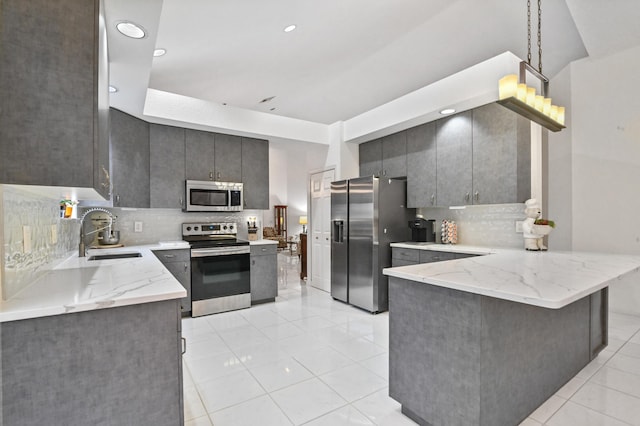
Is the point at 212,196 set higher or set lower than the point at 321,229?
higher

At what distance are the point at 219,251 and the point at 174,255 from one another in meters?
0.52

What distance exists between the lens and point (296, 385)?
225 centimetres

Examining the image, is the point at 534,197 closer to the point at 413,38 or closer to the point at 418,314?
the point at 413,38

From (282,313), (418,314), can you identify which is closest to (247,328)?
(282,313)

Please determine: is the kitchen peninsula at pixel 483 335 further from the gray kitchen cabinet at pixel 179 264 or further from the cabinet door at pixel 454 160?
the gray kitchen cabinet at pixel 179 264

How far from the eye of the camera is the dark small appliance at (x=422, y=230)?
412 cm

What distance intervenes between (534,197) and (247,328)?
3.30m

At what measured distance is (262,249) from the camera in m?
4.35

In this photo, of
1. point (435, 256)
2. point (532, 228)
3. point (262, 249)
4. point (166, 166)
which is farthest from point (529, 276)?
point (166, 166)

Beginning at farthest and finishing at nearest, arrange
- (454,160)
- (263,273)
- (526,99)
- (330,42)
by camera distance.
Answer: (263,273), (454,160), (330,42), (526,99)

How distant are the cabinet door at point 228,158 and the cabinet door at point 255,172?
73mm

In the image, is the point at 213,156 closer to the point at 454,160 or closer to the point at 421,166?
the point at 421,166

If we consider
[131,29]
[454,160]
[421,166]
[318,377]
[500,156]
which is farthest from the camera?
[421,166]

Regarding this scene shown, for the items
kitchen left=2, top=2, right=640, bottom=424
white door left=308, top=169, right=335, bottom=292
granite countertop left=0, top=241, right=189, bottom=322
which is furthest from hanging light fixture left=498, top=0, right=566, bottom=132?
white door left=308, top=169, right=335, bottom=292
